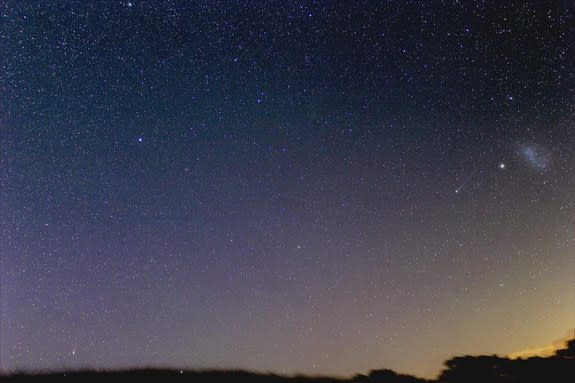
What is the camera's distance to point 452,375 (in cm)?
891

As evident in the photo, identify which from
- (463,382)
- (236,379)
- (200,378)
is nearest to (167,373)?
(200,378)

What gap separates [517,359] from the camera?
8961 millimetres

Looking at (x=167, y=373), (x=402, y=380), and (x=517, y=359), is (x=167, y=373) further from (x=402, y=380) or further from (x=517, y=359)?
(x=517, y=359)

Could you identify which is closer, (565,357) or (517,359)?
(565,357)

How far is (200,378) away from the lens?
952cm

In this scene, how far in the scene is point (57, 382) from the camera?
8.70 m

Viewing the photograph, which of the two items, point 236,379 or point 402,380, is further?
point 236,379

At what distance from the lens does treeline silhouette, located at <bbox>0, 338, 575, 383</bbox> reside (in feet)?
27.1

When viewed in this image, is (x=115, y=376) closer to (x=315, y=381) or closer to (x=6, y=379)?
(x=6, y=379)

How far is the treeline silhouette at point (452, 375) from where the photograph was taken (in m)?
8.27

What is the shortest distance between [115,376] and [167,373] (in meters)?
1.09

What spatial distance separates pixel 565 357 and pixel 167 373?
8.31 metres

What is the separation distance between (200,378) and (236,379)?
0.83 meters

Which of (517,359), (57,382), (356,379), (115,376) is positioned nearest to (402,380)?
(356,379)
